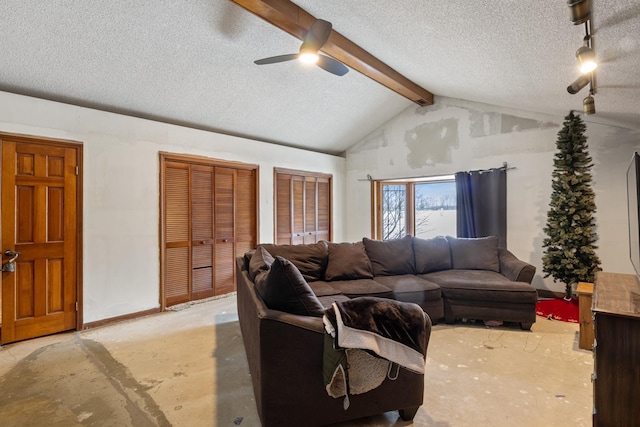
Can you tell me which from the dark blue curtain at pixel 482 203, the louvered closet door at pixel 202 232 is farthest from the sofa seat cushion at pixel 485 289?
the louvered closet door at pixel 202 232

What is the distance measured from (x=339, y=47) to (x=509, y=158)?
10.4 ft

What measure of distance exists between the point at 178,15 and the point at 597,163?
516 centimetres

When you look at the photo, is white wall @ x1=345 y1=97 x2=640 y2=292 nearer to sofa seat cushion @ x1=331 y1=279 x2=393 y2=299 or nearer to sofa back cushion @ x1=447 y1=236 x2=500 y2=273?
sofa back cushion @ x1=447 y1=236 x2=500 y2=273

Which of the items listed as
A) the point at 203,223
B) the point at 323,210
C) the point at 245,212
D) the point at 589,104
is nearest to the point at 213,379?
the point at 203,223

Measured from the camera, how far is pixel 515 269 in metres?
3.61

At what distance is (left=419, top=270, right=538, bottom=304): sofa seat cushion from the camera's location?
3301 mm

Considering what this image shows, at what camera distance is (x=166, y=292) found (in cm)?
413

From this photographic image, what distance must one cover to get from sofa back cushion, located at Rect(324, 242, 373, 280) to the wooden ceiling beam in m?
2.17

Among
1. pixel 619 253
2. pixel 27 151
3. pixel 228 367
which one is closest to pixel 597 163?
pixel 619 253

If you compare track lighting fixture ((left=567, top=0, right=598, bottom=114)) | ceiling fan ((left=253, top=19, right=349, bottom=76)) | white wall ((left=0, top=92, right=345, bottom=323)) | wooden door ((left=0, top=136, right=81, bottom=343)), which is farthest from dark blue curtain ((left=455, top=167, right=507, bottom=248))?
wooden door ((left=0, top=136, right=81, bottom=343))

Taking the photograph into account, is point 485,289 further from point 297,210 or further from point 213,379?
point 297,210

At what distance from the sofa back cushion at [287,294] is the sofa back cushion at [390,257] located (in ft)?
6.88

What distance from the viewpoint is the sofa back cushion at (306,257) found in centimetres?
353

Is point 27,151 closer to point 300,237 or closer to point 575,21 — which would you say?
point 300,237
